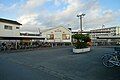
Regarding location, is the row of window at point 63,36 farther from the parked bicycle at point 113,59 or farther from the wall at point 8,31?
the parked bicycle at point 113,59

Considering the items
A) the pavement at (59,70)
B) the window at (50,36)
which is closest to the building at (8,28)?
the window at (50,36)

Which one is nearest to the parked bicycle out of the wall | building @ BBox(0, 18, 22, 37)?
building @ BBox(0, 18, 22, 37)

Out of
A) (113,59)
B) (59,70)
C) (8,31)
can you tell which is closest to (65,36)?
(8,31)

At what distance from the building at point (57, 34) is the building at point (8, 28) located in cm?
1521

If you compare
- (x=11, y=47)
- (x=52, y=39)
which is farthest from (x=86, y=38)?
(x=52, y=39)

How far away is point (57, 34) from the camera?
61781 mm

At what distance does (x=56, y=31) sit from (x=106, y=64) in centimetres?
5039

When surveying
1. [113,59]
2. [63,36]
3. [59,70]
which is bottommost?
[59,70]

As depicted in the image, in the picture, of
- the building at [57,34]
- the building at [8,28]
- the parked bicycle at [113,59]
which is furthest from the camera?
the building at [57,34]

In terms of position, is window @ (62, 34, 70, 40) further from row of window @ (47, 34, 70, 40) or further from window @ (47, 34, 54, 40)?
window @ (47, 34, 54, 40)

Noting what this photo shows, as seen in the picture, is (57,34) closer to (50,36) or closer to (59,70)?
(50,36)

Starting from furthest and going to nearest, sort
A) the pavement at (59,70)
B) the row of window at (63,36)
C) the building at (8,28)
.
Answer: the row of window at (63,36) → the building at (8,28) → the pavement at (59,70)

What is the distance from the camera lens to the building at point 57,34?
60891mm

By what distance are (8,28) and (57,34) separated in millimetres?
20828
